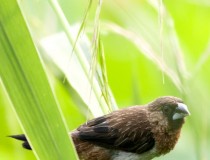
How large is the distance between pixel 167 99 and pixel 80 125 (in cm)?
38

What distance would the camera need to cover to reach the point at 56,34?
216 cm

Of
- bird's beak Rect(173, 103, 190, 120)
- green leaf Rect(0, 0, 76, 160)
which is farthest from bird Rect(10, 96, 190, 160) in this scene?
green leaf Rect(0, 0, 76, 160)

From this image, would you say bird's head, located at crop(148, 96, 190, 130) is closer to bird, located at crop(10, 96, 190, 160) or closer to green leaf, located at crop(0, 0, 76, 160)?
bird, located at crop(10, 96, 190, 160)

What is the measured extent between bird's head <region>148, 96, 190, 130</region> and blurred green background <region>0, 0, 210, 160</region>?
5cm

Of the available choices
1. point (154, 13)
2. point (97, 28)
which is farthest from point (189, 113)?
point (97, 28)

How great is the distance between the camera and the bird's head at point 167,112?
213cm

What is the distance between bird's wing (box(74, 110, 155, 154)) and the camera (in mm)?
2070

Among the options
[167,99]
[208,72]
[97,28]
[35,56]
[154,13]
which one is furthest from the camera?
[154,13]

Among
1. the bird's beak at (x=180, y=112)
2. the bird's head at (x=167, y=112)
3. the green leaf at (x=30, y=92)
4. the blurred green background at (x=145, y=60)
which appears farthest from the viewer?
the bird's head at (x=167, y=112)

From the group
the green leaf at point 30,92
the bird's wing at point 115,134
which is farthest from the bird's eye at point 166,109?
the green leaf at point 30,92

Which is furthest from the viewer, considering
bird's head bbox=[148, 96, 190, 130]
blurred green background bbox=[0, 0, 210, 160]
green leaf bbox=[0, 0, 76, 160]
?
bird's head bbox=[148, 96, 190, 130]

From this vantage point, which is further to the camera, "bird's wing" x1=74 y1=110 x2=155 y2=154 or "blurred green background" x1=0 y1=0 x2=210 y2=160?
"bird's wing" x1=74 y1=110 x2=155 y2=154

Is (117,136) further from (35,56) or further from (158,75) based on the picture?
(35,56)

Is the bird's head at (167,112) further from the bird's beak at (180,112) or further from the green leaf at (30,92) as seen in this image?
the green leaf at (30,92)
